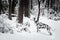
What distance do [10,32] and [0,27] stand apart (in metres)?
0.56

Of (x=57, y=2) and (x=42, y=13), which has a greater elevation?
(x=57, y=2)

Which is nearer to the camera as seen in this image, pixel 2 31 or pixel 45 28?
pixel 2 31

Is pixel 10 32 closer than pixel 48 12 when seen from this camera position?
Yes

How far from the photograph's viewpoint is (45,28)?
6.74 meters

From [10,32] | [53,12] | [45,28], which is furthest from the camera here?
[53,12]

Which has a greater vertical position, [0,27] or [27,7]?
[27,7]

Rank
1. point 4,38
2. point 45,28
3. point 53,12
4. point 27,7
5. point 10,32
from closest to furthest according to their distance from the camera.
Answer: point 4,38, point 10,32, point 45,28, point 27,7, point 53,12

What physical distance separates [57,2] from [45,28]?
1634 cm

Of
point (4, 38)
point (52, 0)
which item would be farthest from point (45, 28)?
point (52, 0)

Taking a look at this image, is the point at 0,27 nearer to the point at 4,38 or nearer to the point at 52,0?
the point at 4,38

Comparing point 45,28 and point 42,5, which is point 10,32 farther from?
point 42,5

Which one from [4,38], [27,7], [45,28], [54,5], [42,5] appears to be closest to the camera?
[4,38]

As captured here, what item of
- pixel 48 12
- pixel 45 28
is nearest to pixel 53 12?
pixel 48 12

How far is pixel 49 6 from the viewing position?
22078 millimetres
